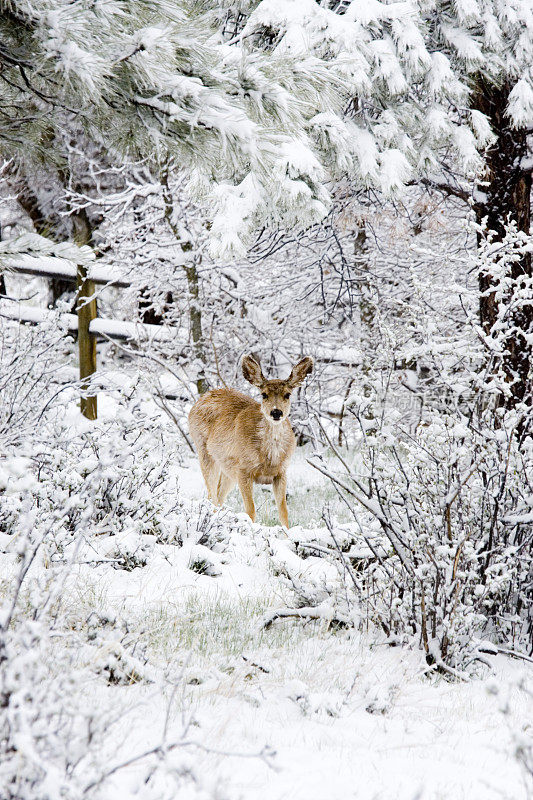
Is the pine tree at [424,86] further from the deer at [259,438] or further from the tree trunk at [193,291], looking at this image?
the tree trunk at [193,291]

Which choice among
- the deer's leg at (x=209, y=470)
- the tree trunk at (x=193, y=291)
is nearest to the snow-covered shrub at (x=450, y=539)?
the deer's leg at (x=209, y=470)

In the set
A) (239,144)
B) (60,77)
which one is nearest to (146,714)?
(239,144)

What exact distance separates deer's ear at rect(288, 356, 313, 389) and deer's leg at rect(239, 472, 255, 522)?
1.05 meters

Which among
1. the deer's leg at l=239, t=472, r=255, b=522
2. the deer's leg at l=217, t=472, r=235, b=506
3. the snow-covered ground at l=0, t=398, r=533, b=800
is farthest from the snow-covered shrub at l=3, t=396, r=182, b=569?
the deer's leg at l=217, t=472, r=235, b=506

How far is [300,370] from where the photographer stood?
7.73 m

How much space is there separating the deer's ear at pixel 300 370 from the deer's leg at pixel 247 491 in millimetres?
1048

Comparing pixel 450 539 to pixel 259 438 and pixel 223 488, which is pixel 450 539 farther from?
pixel 223 488

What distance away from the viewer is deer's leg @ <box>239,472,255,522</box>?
7.43m

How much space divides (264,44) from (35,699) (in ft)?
20.4

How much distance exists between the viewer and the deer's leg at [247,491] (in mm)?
7426

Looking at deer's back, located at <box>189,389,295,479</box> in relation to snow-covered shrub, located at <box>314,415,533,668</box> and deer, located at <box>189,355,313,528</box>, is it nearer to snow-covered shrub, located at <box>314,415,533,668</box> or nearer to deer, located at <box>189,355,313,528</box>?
deer, located at <box>189,355,313,528</box>

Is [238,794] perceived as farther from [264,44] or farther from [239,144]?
[264,44]

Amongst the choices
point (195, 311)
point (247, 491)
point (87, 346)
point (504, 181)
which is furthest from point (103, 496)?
point (195, 311)

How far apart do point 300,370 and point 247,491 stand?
132 cm
